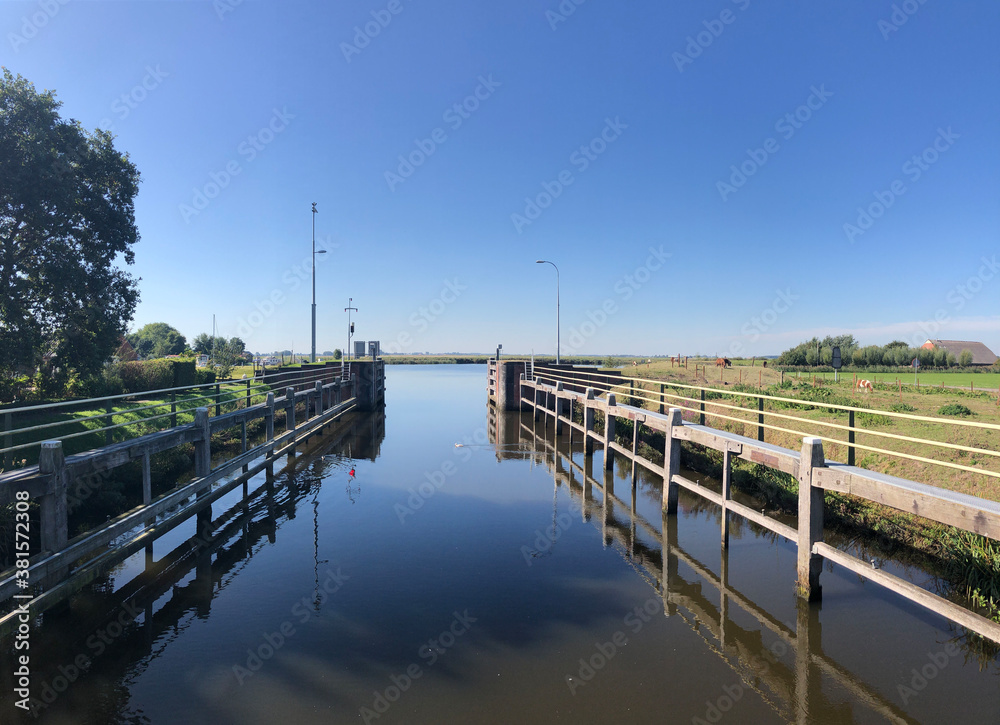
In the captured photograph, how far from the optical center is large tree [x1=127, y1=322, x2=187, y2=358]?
92812mm

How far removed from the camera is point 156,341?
100m

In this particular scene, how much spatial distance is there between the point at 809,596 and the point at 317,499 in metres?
10.3

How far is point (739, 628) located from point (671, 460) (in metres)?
4.40

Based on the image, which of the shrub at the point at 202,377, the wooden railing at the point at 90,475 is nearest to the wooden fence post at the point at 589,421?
the wooden railing at the point at 90,475

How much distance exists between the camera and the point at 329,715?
4.71 metres

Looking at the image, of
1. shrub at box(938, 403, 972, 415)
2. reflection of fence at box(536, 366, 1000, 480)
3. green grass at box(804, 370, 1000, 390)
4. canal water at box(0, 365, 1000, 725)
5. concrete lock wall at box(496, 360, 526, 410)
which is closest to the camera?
canal water at box(0, 365, 1000, 725)

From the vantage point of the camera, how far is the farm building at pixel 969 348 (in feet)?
220

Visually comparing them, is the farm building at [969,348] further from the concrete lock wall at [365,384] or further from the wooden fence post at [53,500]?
the wooden fence post at [53,500]

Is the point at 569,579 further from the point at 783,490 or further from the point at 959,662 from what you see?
the point at 783,490

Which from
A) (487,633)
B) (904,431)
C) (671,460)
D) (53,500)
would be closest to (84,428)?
(53,500)

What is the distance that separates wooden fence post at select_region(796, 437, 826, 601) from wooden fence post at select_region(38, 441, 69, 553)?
934 centimetres

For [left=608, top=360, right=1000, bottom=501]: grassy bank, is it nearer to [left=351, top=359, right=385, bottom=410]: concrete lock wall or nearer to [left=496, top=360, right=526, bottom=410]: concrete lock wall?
[left=496, top=360, right=526, bottom=410]: concrete lock wall

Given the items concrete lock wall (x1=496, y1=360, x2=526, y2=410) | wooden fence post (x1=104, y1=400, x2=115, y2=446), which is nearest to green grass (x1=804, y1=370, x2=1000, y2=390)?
concrete lock wall (x1=496, y1=360, x2=526, y2=410)

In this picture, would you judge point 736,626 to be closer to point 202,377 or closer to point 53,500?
point 53,500
